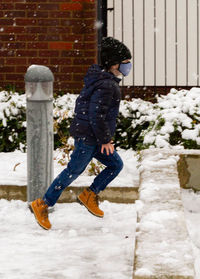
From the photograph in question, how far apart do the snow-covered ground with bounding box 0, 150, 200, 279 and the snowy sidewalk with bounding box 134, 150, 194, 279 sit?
0.42 m

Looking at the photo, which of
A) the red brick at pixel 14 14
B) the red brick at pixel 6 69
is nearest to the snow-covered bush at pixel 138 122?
the red brick at pixel 6 69

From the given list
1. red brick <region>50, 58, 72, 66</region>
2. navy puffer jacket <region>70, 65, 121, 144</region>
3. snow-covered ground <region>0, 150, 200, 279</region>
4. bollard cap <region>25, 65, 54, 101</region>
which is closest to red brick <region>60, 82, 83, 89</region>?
red brick <region>50, 58, 72, 66</region>

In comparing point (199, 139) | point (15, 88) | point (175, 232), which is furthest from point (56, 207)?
point (15, 88)

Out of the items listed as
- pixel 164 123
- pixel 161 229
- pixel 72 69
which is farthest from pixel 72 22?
pixel 161 229

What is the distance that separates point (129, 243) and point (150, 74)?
220 inches

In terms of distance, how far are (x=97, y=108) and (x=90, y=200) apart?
2.98 feet

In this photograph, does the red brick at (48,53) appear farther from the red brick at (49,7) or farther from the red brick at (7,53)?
the red brick at (49,7)

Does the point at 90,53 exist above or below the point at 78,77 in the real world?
above

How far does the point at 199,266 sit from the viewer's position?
158 inches

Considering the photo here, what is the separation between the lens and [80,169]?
4.88m

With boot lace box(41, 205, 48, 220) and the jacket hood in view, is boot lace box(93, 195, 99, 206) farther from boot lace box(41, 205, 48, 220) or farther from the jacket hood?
the jacket hood

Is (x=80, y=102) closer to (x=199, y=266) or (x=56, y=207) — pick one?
(x=56, y=207)

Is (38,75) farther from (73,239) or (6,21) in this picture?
(6,21)

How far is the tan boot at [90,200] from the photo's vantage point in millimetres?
5141
